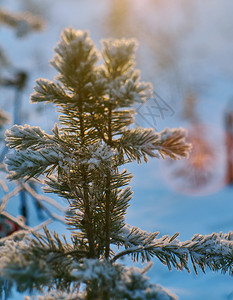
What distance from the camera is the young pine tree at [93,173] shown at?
25.7 inches

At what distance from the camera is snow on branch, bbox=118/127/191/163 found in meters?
0.79

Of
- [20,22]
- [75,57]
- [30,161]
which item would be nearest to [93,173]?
[30,161]

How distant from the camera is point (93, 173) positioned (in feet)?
2.67

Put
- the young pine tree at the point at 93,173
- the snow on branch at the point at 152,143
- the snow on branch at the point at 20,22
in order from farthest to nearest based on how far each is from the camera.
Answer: the snow on branch at the point at 20,22 < the snow on branch at the point at 152,143 < the young pine tree at the point at 93,173

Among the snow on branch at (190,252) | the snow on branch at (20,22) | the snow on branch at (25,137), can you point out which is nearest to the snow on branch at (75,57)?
the snow on branch at (25,137)

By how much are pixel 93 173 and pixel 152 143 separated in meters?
0.18

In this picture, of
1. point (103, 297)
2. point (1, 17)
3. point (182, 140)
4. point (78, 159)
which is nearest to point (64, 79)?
point (78, 159)

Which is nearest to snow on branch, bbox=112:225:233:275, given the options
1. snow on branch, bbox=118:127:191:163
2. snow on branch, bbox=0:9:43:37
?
snow on branch, bbox=118:127:191:163

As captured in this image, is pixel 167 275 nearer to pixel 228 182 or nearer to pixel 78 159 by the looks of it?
pixel 78 159

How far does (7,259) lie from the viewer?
62cm

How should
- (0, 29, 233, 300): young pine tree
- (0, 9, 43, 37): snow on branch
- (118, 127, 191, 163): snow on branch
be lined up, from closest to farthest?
(0, 29, 233, 300): young pine tree, (118, 127, 191, 163): snow on branch, (0, 9, 43, 37): snow on branch

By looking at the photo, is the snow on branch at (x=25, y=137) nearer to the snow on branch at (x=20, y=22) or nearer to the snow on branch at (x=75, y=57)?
the snow on branch at (x=75, y=57)

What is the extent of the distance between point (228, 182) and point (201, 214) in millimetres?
1762

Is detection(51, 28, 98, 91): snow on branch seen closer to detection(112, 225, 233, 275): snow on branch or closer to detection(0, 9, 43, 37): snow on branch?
detection(112, 225, 233, 275): snow on branch
